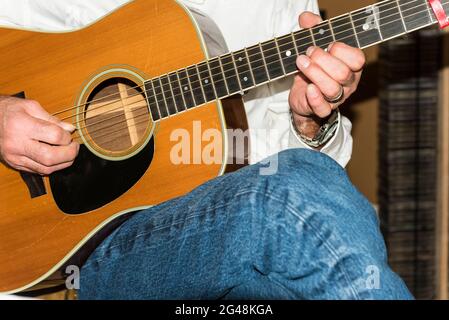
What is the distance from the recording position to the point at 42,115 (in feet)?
3.50

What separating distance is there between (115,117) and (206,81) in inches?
7.3

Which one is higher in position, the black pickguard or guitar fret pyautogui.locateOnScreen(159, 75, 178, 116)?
guitar fret pyautogui.locateOnScreen(159, 75, 178, 116)

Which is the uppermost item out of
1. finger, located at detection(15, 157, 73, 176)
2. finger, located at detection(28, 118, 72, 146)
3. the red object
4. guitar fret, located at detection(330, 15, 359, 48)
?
guitar fret, located at detection(330, 15, 359, 48)

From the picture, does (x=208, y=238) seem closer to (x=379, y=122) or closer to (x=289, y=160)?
(x=289, y=160)

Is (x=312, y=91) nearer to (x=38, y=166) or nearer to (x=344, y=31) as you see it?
(x=344, y=31)

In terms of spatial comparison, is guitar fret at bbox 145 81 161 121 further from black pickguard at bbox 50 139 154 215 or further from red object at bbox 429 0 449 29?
red object at bbox 429 0 449 29

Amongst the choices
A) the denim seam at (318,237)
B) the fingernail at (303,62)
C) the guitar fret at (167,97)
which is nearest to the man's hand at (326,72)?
the fingernail at (303,62)

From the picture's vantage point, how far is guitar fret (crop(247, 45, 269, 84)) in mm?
1001

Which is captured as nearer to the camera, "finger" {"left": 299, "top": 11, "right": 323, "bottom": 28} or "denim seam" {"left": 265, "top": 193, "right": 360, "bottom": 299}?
"denim seam" {"left": 265, "top": 193, "right": 360, "bottom": 299}

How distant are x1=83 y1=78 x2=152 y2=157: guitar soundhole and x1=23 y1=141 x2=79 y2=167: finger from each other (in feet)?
0.15

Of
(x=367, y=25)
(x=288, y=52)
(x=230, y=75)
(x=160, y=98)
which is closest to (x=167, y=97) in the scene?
(x=160, y=98)

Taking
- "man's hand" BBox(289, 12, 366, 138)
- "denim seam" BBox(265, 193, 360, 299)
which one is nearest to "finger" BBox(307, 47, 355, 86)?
"man's hand" BBox(289, 12, 366, 138)

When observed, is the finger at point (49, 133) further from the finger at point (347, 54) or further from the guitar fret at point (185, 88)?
the finger at point (347, 54)
